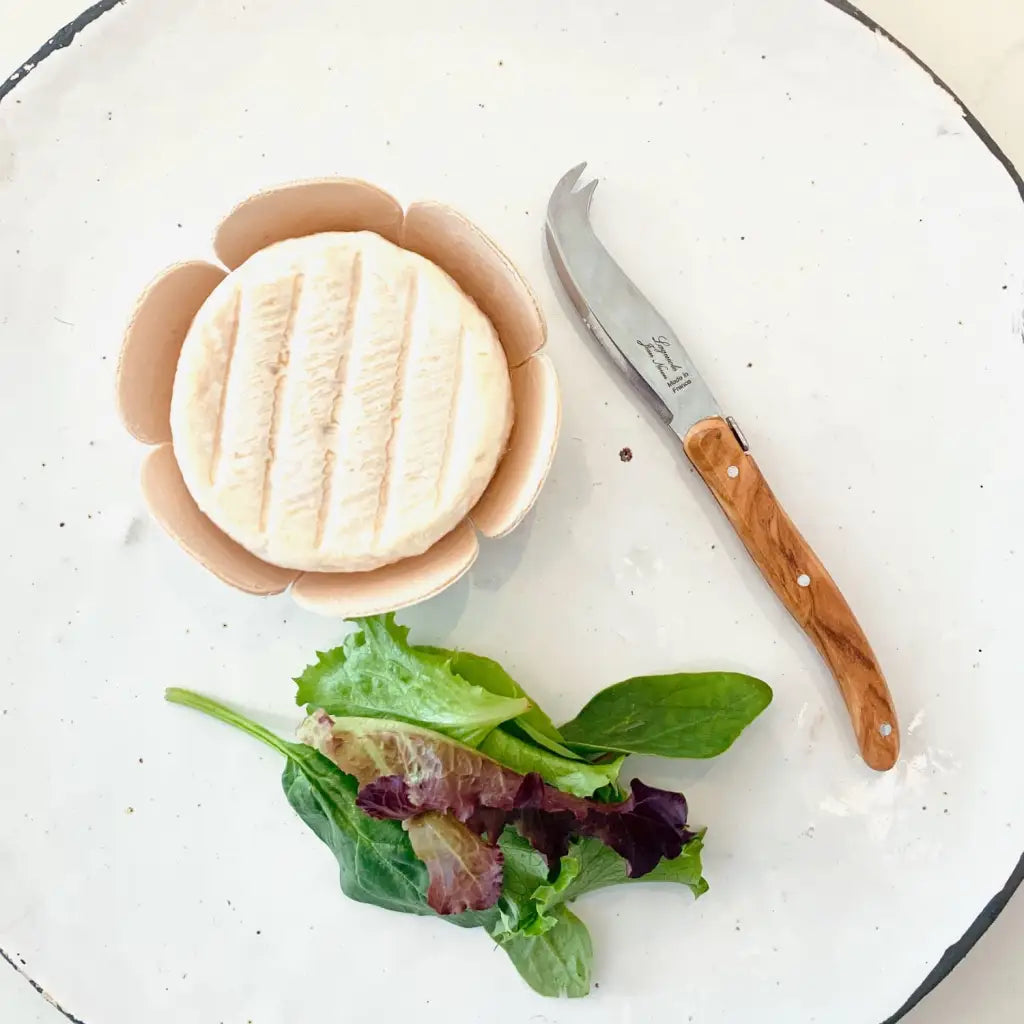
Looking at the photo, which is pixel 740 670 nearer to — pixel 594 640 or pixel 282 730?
pixel 594 640

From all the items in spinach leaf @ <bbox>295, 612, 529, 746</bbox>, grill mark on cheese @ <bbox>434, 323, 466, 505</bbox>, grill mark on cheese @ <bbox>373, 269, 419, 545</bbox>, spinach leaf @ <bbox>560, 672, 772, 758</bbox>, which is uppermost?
grill mark on cheese @ <bbox>373, 269, 419, 545</bbox>

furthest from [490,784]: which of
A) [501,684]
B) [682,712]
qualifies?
[682,712]

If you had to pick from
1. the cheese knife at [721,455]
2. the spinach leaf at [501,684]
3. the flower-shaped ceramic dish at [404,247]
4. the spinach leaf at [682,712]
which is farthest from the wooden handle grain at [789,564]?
the spinach leaf at [501,684]

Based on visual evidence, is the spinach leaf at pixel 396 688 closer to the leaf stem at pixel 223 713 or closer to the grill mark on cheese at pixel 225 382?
the leaf stem at pixel 223 713

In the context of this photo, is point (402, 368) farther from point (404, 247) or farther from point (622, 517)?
point (622, 517)

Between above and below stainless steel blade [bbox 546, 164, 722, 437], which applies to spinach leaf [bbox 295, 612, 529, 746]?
below

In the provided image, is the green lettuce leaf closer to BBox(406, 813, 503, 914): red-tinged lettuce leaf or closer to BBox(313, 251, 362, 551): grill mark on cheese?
BBox(406, 813, 503, 914): red-tinged lettuce leaf

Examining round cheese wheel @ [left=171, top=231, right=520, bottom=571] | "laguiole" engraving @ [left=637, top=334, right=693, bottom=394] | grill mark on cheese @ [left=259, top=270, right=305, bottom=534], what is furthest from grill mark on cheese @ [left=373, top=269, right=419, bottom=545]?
"laguiole" engraving @ [left=637, top=334, right=693, bottom=394]
